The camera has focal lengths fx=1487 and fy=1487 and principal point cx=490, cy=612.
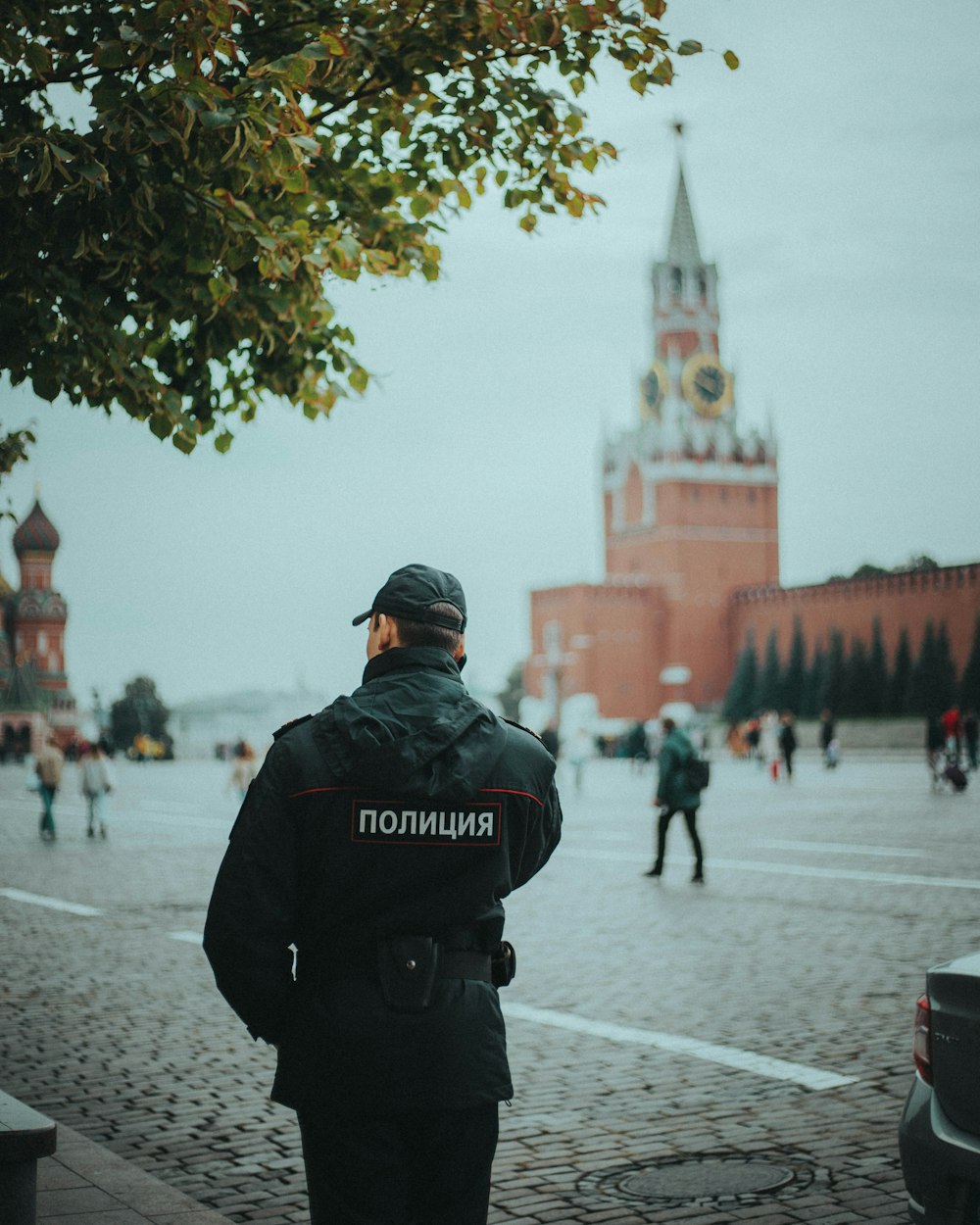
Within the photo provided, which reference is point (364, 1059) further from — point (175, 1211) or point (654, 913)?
point (654, 913)

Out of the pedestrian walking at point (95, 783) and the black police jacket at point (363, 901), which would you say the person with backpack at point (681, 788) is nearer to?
the pedestrian walking at point (95, 783)

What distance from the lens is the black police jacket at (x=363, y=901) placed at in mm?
2578

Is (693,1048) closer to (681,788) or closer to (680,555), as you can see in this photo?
(681,788)

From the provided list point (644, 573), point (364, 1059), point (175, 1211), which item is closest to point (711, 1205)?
point (175, 1211)

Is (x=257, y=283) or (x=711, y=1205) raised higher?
(x=257, y=283)

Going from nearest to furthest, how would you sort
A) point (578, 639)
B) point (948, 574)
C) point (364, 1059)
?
1. point (364, 1059)
2. point (948, 574)
3. point (578, 639)

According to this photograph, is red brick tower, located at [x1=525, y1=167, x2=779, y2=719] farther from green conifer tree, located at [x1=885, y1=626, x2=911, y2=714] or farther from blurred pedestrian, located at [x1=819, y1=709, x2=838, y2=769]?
blurred pedestrian, located at [x1=819, y1=709, x2=838, y2=769]

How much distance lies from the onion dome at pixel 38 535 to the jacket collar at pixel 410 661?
205 feet

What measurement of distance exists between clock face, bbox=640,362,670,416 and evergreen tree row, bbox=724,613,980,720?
88.2ft

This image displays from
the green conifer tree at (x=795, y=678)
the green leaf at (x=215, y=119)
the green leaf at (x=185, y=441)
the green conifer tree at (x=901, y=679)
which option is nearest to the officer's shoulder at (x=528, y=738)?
the green leaf at (x=215, y=119)

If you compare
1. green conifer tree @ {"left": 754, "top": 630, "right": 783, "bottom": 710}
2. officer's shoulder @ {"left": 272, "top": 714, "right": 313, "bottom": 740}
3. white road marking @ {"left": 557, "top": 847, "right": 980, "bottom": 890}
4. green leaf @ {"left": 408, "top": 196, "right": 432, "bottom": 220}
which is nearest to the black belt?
officer's shoulder @ {"left": 272, "top": 714, "right": 313, "bottom": 740}

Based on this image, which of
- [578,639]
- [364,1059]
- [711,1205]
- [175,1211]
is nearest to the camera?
[364,1059]

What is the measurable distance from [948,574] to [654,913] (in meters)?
66.2

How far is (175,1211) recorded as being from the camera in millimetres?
4223
